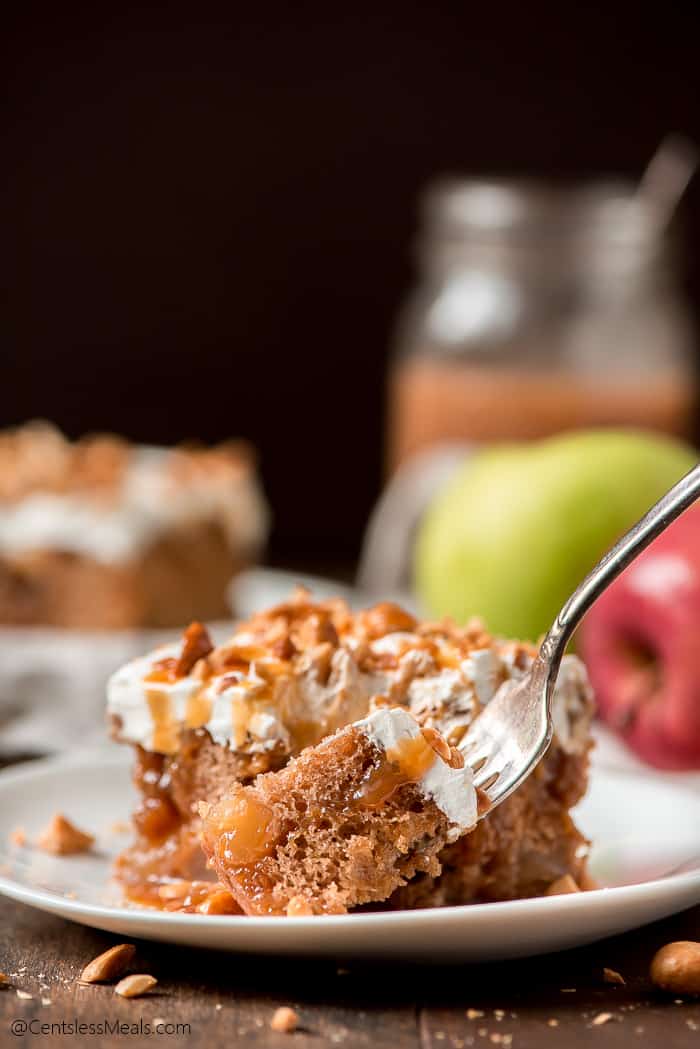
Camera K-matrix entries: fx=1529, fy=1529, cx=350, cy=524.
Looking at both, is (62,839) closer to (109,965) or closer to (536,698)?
(109,965)

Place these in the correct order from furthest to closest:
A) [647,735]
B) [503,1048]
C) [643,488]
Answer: [643,488], [647,735], [503,1048]

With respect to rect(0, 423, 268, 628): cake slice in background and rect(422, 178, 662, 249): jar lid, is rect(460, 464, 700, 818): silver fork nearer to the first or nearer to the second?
rect(0, 423, 268, 628): cake slice in background

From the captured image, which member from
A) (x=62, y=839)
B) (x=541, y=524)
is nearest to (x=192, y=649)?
(x=62, y=839)

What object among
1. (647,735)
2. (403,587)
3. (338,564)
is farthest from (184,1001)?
(338,564)

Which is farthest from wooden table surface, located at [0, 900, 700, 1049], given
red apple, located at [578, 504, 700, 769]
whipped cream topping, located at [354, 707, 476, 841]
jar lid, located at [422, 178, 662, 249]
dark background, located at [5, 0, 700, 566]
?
dark background, located at [5, 0, 700, 566]

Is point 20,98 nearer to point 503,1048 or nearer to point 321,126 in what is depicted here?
point 321,126

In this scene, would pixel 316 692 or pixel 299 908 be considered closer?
pixel 299 908
